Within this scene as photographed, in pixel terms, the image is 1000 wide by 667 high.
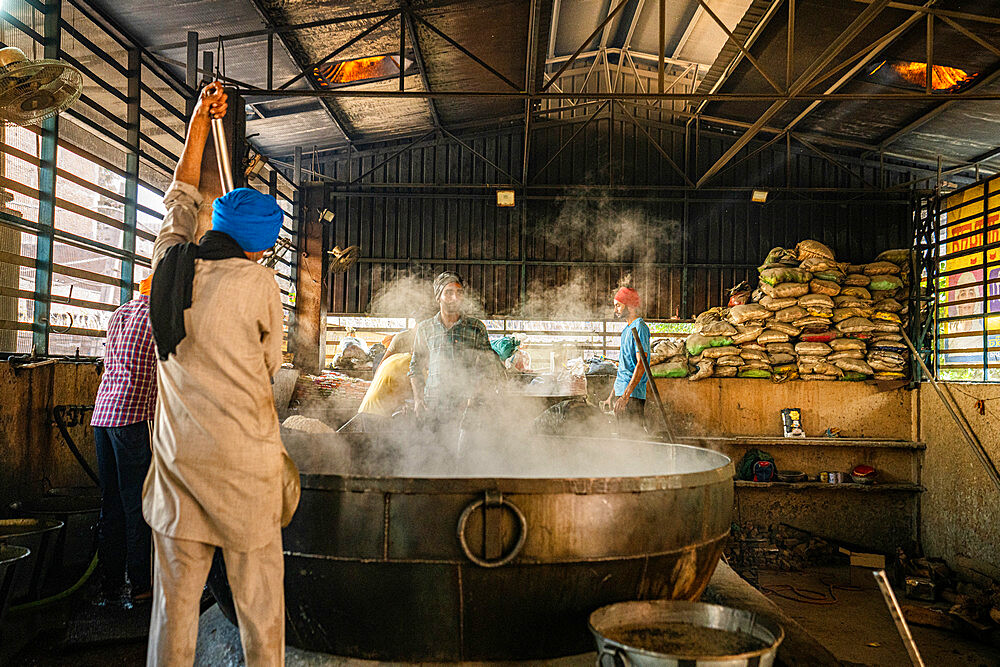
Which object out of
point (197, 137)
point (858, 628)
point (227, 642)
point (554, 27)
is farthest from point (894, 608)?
point (554, 27)

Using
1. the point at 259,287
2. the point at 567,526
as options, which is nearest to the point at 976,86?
the point at 567,526

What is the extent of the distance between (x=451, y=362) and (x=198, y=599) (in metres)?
2.20

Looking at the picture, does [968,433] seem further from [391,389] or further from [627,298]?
[391,389]

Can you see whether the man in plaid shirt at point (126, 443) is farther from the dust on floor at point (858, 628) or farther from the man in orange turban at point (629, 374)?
the dust on floor at point (858, 628)

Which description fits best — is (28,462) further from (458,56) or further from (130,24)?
(458,56)

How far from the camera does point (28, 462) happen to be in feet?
13.6

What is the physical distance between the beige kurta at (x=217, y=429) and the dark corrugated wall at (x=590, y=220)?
29.5 feet

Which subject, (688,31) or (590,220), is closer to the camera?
(688,31)

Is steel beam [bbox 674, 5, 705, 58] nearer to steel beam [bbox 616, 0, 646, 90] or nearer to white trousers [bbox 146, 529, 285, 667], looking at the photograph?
steel beam [bbox 616, 0, 646, 90]

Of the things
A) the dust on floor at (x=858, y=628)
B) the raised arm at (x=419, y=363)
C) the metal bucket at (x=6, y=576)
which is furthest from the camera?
→ the dust on floor at (x=858, y=628)

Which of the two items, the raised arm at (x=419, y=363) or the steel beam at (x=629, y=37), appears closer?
the raised arm at (x=419, y=363)

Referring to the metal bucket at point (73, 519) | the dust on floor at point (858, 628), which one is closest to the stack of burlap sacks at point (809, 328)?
the dust on floor at point (858, 628)

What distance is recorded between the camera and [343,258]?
10141 millimetres

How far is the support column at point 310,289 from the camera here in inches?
420
